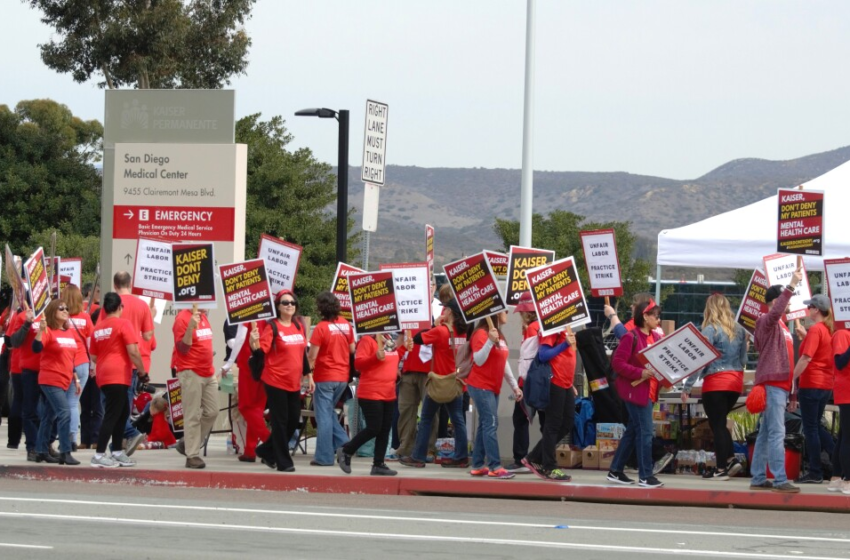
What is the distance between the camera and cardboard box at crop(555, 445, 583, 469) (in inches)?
562

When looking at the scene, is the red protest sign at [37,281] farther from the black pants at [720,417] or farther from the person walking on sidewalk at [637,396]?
the black pants at [720,417]

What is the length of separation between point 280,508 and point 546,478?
298 cm

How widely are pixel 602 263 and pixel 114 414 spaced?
207 inches

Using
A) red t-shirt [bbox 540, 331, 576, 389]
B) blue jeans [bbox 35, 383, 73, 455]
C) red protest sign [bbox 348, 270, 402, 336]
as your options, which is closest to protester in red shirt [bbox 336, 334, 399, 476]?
red protest sign [bbox 348, 270, 402, 336]

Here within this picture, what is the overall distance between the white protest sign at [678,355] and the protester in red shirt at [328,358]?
322 centimetres

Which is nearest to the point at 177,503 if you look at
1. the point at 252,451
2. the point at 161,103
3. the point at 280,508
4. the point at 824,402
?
the point at 280,508

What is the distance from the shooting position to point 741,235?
17.5 m

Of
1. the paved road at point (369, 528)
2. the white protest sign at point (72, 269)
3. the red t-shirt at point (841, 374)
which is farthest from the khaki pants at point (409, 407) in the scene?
the white protest sign at point (72, 269)

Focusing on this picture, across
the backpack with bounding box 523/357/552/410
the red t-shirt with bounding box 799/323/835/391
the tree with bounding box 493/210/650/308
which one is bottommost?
the backpack with bounding box 523/357/552/410

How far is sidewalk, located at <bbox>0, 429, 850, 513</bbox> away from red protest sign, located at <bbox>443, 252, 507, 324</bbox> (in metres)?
1.70

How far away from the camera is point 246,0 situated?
4512cm

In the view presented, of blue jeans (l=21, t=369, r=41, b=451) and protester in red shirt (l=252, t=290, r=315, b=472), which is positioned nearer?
protester in red shirt (l=252, t=290, r=315, b=472)

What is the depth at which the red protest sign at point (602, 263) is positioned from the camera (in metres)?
13.5

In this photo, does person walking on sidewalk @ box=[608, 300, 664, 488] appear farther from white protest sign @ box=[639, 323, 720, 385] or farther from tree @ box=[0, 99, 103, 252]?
tree @ box=[0, 99, 103, 252]
